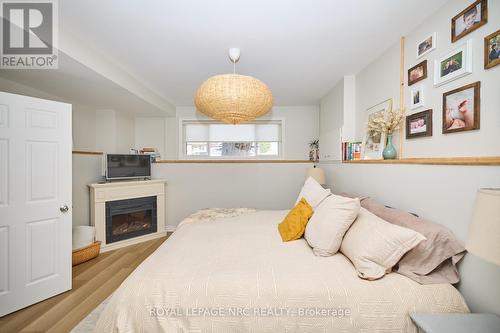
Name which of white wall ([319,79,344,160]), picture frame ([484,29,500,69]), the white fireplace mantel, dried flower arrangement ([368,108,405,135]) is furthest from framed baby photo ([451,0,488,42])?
the white fireplace mantel

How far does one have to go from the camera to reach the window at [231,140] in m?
4.04

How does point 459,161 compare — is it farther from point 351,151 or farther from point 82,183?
point 82,183

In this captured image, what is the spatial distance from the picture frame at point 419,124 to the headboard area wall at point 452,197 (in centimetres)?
30

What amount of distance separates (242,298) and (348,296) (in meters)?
0.56

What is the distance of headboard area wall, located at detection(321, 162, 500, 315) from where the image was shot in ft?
3.40

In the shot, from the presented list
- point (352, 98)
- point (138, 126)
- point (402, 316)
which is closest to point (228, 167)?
point (138, 126)

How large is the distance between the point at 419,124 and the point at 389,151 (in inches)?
12.6

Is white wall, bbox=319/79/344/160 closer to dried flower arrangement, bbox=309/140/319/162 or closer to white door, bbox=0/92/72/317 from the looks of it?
dried flower arrangement, bbox=309/140/319/162

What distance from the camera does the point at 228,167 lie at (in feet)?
12.8

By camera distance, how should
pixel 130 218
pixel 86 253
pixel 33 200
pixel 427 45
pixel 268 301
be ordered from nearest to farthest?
1. pixel 268 301
2. pixel 427 45
3. pixel 33 200
4. pixel 86 253
5. pixel 130 218

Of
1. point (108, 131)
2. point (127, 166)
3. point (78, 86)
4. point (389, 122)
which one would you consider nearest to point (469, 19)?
point (389, 122)

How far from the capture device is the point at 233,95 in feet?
5.40

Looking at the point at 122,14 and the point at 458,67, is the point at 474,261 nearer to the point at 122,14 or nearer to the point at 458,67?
the point at 458,67

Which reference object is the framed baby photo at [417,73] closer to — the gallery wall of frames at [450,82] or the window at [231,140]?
the gallery wall of frames at [450,82]
